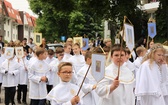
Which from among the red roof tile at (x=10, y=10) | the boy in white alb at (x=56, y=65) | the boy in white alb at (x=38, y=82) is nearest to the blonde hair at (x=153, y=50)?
the boy in white alb at (x=38, y=82)

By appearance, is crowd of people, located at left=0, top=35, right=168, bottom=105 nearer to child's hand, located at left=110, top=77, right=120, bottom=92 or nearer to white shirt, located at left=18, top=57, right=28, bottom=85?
child's hand, located at left=110, top=77, right=120, bottom=92

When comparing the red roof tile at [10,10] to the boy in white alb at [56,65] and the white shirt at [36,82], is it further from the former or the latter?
the white shirt at [36,82]

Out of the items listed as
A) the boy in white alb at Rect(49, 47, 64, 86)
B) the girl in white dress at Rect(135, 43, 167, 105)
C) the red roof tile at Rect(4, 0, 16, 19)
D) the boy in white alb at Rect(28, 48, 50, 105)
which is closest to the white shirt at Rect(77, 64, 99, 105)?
the girl in white dress at Rect(135, 43, 167, 105)

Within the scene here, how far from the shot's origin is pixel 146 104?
743 centimetres

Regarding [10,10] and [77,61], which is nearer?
[77,61]

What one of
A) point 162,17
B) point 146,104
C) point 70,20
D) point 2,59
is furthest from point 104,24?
point 146,104

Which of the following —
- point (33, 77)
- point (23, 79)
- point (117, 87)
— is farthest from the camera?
point (23, 79)

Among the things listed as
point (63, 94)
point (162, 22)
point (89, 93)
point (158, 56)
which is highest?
point (162, 22)

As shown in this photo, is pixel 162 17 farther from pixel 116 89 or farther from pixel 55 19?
pixel 55 19

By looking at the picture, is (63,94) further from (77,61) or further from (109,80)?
(77,61)

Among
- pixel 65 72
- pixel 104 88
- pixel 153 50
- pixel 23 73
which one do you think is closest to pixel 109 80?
pixel 104 88

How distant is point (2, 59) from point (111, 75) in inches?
318

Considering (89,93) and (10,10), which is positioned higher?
(10,10)

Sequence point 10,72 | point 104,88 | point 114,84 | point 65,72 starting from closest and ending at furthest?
point 114,84 → point 104,88 → point 65,72 → point 10,72
